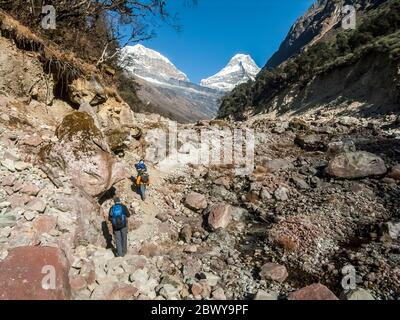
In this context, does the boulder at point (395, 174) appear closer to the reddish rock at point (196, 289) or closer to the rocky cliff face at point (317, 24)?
the reddish rock at point (196, 289)

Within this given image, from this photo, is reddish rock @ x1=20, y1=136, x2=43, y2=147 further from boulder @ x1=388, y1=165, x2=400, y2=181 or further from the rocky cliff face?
the rocky cliff face

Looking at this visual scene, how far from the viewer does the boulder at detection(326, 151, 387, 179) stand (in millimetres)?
13391

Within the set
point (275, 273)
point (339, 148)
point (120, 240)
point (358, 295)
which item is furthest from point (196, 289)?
point (339, 148)

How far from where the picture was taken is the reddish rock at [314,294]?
264 inches

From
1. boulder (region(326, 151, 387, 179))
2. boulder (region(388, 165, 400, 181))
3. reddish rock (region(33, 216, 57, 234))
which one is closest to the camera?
reddish rock (region(33, 216, 57, 234))

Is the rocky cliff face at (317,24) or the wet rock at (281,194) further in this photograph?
the rocky cliff face at (317,24)

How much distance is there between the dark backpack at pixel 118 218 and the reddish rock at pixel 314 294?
174 inches

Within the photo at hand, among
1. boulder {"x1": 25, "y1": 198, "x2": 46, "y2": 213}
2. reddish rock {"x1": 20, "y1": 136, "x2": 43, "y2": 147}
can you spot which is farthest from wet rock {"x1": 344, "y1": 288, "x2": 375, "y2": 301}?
reddish rock {"x1": 20, "y1": 136, "x2": 43, "y2": 147}

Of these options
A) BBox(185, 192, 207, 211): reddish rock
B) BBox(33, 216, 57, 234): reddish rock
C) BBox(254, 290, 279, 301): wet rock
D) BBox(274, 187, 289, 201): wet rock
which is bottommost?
BBox(254, 290, 279, 301): wet rock

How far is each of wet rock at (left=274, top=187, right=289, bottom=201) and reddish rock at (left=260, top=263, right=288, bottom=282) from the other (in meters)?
4.76

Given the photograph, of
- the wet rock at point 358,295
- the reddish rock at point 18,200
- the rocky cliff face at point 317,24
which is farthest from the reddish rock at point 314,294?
the rocky cliff face at point 317,24

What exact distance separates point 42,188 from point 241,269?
5.64m

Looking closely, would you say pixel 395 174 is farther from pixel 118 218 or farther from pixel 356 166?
pixel 118 218

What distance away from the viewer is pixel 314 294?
6.78 metres
